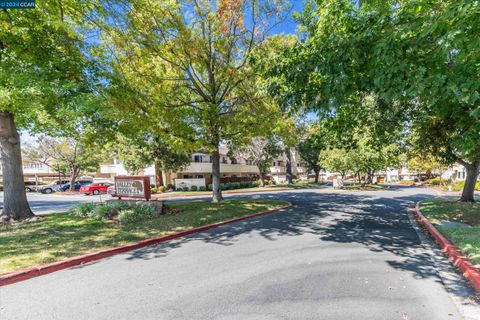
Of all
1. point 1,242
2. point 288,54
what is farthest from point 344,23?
point 1,242

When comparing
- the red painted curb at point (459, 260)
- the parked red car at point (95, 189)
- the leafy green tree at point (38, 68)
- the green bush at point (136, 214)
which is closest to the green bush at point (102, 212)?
the green bush at point (136, 214)

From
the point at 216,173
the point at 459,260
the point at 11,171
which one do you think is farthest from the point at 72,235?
A: the point at 459,260

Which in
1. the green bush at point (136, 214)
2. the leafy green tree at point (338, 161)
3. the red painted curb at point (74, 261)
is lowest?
the red painted curb at point (74, 261)

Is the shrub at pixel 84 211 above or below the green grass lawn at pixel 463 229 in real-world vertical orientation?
above

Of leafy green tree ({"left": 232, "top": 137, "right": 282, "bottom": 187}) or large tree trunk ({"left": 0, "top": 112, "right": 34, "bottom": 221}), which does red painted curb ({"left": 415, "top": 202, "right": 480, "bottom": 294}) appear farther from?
leafy green tree ({"left": 232, "top": 137, "right": 282, "bottom": 187})

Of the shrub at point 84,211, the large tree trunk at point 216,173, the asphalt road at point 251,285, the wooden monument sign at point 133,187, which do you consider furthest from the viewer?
the large tree trunk at point 216,173

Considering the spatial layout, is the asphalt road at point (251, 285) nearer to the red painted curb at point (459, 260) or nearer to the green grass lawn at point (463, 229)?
the red painted curb at point (459, 260)

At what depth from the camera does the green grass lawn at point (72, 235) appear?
5.76 metres

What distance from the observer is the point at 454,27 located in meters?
4.12

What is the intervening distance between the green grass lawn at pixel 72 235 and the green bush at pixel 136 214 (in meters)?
0.41

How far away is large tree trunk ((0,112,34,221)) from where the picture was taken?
9.75 m

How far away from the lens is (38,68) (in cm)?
806

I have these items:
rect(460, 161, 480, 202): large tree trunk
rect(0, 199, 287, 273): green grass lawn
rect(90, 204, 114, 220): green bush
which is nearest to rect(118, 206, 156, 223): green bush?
rect(0, 199, 287, 273): green grass lawn

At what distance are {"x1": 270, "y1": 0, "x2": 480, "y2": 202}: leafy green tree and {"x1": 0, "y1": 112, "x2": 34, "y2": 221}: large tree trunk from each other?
33.2 feet
